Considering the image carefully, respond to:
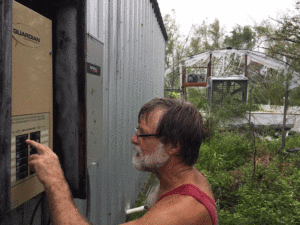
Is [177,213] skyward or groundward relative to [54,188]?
groundward

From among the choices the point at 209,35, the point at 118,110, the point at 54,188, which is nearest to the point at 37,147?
the point at 54,188

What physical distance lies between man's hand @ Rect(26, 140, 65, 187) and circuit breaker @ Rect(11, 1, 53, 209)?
0.03 m

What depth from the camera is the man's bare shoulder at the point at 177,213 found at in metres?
1.04

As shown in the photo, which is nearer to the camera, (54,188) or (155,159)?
(54,188)

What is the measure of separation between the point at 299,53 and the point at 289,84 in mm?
808

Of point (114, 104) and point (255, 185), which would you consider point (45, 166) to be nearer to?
point (114, 104)

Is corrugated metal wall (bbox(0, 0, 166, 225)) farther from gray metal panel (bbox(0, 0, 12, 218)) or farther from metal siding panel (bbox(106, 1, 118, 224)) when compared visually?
gray metal panel (bbox(0, 0, 12, 218))

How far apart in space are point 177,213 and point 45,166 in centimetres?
58

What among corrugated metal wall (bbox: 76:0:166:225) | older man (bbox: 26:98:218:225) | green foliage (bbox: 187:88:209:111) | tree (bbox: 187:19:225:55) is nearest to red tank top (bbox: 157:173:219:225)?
older man (bbox: 26:98:218:225)

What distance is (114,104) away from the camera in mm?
2836

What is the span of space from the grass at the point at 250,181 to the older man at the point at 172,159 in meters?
→ 2.24

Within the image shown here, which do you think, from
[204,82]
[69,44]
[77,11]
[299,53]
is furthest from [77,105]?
[204,82]

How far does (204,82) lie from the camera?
13422 mm

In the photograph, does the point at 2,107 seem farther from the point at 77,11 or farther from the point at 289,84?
the point at 289,84
